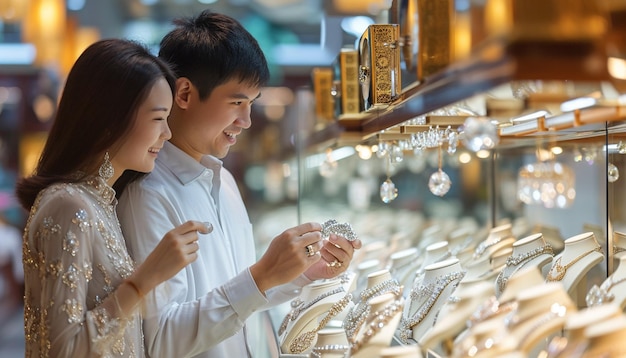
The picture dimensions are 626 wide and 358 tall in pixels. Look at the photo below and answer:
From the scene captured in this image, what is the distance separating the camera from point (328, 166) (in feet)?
9.23

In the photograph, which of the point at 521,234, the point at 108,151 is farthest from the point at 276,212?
the point at 108,151

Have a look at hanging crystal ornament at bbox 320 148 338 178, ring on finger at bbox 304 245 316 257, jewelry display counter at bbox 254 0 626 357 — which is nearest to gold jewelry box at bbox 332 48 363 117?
jewelry display counter at bbox 254 0 626 357

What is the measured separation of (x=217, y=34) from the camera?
1703 mm

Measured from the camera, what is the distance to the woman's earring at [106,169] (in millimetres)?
1395

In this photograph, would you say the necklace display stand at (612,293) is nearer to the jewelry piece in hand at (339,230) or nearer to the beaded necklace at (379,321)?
the beaded necklace at (379,321)

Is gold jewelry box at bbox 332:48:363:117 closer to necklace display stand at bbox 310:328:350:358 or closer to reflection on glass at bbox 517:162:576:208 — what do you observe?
necklace display stand at bbox 310:328:350:358

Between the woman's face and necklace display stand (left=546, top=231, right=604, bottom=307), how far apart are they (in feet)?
3.01

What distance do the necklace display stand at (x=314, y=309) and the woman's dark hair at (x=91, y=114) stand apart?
2.45 ft

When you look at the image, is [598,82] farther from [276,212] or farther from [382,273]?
[276,212]

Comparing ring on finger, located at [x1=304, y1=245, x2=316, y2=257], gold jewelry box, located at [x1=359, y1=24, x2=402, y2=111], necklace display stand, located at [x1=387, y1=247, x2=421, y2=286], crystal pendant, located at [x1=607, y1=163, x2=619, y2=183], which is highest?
gold jewelry box, located at [x1=359, y1=24, x2=402, y2=111]

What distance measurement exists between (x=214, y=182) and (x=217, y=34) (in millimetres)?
399

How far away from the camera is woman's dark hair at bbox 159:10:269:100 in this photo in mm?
1674

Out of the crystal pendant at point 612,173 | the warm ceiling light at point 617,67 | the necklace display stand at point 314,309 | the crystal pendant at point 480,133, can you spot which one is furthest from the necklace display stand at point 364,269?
the warm ceiling light at point 617,67

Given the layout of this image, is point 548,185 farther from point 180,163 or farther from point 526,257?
point 180,163
